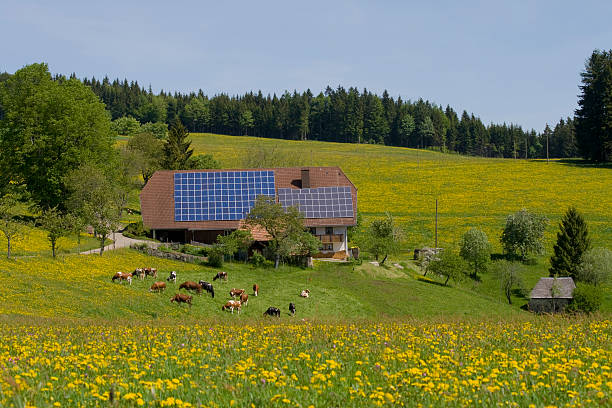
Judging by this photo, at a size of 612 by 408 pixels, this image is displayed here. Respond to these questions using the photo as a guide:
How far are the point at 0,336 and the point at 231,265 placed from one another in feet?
133

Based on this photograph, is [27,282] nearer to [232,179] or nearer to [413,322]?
[413,322]

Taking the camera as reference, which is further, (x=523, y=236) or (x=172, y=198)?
(x=523, y=236)

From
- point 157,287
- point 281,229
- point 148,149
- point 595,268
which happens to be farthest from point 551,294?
point 148,149

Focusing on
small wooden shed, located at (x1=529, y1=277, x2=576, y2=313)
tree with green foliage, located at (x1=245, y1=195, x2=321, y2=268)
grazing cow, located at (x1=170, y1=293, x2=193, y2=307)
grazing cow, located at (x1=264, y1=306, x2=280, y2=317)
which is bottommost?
small wooden shed, located at (x1=529, y1=277, x2=576, y2=313)

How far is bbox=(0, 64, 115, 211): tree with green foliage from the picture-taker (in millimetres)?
64875

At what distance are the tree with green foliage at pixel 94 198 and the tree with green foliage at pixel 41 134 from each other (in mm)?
2704

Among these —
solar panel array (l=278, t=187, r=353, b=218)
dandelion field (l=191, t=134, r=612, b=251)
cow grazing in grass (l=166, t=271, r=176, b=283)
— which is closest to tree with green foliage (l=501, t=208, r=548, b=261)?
dandelion field (l=191, t=134, r=612, b=251)

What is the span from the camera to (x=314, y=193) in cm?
6881

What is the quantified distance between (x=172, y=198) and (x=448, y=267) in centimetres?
3284

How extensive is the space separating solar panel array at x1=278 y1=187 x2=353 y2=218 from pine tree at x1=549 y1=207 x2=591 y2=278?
2359 centimetres

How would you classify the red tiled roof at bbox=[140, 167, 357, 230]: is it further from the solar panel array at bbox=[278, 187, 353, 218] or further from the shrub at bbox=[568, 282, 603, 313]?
the shrub at bbox=[568, 282, 603, 313]

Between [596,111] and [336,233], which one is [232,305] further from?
[596,111]

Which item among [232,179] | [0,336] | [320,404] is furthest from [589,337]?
[232,179]

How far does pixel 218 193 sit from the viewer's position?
6969 centimetres
